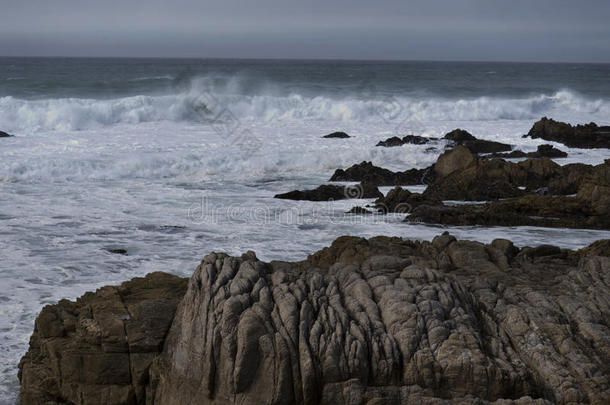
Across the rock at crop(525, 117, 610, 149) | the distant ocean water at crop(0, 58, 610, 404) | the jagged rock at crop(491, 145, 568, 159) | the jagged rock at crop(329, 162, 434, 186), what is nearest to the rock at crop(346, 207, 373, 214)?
the distant ocean water at crop(0, 58, 610, 404)

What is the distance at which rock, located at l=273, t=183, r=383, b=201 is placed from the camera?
15422 millimetres

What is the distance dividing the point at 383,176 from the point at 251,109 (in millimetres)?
20037

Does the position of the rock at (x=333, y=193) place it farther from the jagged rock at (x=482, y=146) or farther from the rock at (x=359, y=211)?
the jagged rock at (x=482, y=146)

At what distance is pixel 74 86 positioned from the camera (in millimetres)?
44969

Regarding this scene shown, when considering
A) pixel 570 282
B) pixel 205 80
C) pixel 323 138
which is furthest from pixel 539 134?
pixel 205 80

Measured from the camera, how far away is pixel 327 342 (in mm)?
5566

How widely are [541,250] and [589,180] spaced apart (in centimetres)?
624

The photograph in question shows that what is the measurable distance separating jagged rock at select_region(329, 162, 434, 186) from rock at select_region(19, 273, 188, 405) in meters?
11.7

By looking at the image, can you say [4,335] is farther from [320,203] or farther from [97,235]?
[320,203]

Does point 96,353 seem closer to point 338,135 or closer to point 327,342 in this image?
point 327,342

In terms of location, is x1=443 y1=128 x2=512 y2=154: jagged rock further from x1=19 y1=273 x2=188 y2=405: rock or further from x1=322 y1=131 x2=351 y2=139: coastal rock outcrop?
x1=19 y1=273 x2=188 y2=405: rock

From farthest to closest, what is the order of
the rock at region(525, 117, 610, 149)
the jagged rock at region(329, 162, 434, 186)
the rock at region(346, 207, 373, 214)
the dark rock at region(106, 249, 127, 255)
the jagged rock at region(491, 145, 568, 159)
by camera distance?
the rock at region(525, 117, 610, 149) < the jagged rock at region(491, 145, 568, 159) < the jagged rock at region(329, 162, 434, 186) < the rock at region(346, 207, 373, 214) < the dark rock at region(106, 249, 127, 255)

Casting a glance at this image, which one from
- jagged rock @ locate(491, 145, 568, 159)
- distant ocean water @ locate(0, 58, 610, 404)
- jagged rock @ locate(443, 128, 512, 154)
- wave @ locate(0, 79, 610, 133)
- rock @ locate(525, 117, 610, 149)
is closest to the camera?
distant ocean water @ locate(0, 58, 610, 404)

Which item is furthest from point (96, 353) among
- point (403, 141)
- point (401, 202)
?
point (403, 141)
